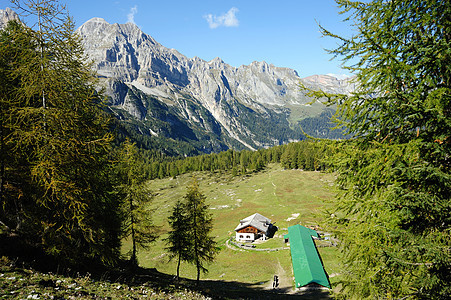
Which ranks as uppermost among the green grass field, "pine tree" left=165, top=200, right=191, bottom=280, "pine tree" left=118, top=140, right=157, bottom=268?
"pine tree" left=118, top=140, right=157, bottom=268

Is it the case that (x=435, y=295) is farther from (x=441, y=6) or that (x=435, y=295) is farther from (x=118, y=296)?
(x=118, y=296)

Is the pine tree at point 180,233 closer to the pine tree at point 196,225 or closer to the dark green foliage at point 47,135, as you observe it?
the pine tree at point 196,225

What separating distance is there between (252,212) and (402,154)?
227 ft

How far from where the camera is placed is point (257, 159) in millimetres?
146500

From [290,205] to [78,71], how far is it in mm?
75076

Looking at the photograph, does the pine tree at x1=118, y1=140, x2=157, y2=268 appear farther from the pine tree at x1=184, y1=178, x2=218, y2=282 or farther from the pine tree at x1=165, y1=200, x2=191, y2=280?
the pine tree at x1=184, y1=178, x2=218, y2=282

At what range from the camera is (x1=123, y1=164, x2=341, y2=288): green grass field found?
3650 cm

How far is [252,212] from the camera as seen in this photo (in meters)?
71.5

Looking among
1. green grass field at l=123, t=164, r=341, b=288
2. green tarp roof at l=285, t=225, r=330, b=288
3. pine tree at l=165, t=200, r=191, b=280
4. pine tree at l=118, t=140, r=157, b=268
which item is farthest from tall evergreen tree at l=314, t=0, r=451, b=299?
green tarp roof at l=285, t=225, r=330, b=288

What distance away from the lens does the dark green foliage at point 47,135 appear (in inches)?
352

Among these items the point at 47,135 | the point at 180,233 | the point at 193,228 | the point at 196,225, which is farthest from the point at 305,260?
the point at 47,135

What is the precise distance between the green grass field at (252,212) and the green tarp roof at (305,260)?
1.74m

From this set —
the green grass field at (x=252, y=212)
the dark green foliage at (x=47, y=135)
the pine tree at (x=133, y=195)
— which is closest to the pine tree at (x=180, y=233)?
the green grass field at (x=252, y=212)

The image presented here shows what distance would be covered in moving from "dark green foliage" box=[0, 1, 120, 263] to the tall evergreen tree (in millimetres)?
10273
